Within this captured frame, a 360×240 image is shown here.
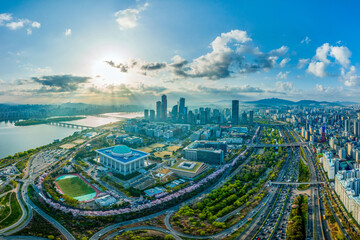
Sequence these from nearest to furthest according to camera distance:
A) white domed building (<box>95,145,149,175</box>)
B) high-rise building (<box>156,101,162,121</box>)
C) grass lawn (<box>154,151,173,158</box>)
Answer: white domed building (<box>95,145,149,175</box>)
grass lawn (<box>154,151,173,158</box>)
high-rise building (<box>156,101,162,121</box>)

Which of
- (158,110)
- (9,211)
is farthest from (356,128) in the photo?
(9,211)

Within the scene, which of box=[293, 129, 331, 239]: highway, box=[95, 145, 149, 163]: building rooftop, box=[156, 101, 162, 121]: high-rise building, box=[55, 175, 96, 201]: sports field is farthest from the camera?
box=[156, 101, 162, 121]: high-rise building

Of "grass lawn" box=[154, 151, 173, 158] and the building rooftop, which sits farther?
"grass lawn" box=[154, 151, 173, 158]

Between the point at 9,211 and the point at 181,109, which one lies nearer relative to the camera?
the point at 9,211

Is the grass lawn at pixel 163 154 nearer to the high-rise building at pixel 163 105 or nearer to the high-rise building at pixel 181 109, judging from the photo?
the high-rise building at pixel 181 109

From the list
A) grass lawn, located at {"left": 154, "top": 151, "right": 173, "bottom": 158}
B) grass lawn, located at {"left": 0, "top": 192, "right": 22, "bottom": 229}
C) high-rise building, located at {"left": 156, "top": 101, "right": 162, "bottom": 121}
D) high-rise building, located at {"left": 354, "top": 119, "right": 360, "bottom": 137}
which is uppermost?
high-rise building, located at {"left": 156, "top": 101, "right": 162, "bottom": 121}

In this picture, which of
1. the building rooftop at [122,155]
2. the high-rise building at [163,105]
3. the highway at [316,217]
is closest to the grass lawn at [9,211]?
the building rooftop at [122,155]

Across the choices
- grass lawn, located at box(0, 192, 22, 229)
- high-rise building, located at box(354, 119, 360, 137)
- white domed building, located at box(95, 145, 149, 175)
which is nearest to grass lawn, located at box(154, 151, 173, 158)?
white domed building, located at box(95, 145, 149, 175)

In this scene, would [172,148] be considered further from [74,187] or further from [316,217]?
[316,217]

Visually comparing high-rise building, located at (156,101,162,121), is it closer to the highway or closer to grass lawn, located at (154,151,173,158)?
grass lawn, located at (154,151,173,158)
